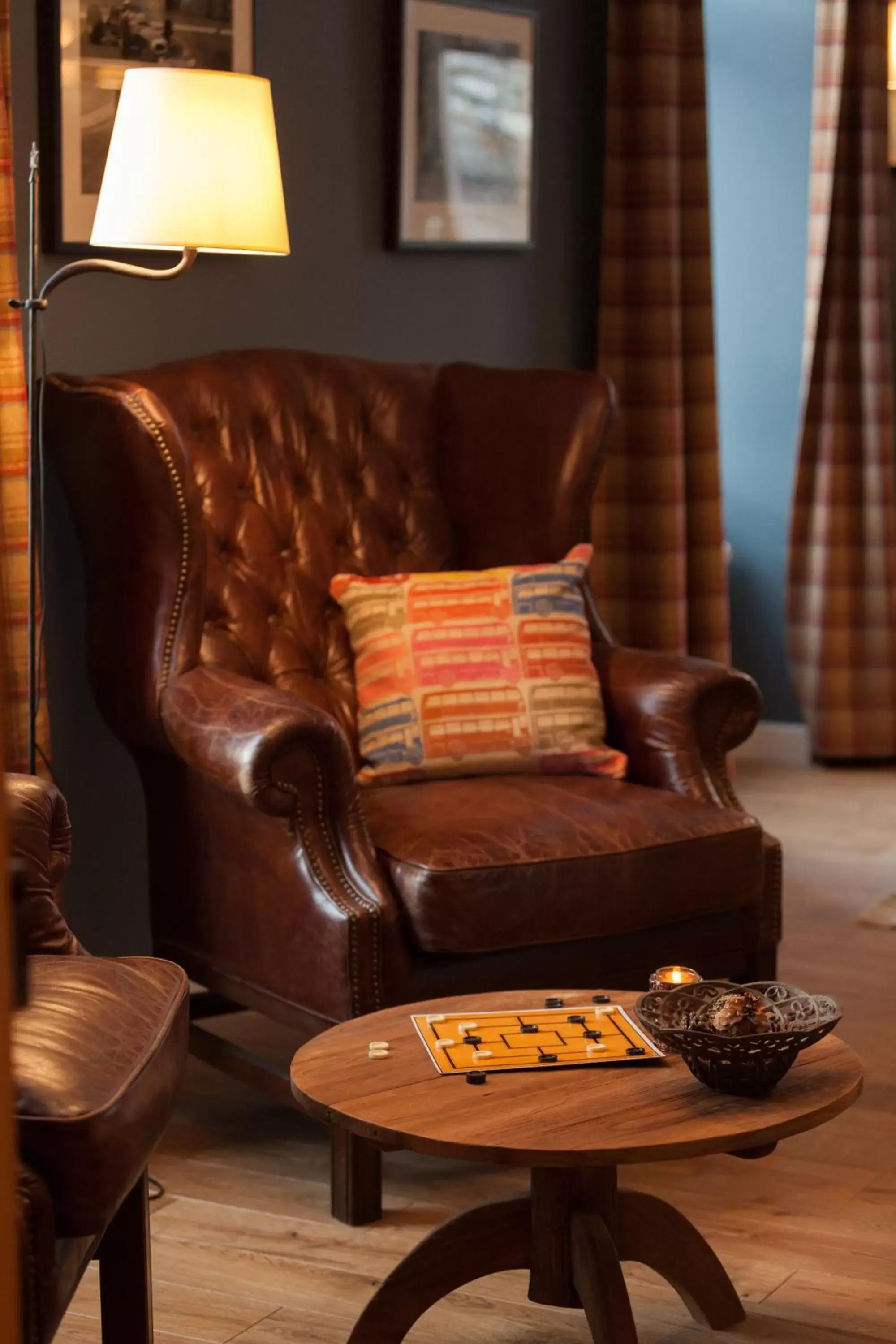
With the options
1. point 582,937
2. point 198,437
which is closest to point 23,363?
point 198,437

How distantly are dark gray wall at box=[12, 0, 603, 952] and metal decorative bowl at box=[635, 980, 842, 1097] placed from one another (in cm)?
152

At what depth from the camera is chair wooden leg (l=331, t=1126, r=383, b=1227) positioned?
2.43 meters

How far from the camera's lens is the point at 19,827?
2.00 metres

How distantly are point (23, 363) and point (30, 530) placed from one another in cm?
37

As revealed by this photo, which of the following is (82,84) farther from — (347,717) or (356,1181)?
(356,1181)

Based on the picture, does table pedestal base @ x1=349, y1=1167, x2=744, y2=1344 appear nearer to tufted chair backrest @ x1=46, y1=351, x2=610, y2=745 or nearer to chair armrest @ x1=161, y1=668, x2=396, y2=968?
chair armrest @ x1=161, y1=668, x2=396, y2=968

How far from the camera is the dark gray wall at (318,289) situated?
3121 millimetres

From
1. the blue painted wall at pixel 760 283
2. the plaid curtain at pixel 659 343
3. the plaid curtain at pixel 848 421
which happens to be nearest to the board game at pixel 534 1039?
the plaid curtain at pixel 659 343

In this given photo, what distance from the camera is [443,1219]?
2455 millimetres

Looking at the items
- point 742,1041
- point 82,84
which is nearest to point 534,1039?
point 742,1041

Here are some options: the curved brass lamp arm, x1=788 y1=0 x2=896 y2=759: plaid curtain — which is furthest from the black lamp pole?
A: x1=788 y1=0 x2=896 y2=759: plaid curtain

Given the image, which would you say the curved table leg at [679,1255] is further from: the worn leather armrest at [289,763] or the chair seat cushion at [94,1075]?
the worn leather armrest at [289,763]

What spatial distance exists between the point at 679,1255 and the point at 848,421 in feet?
11.7

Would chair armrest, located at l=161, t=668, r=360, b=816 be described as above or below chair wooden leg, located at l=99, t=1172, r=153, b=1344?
above
